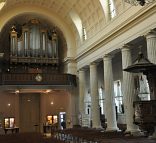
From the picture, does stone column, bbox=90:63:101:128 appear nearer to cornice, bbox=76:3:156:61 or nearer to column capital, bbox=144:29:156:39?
cornice, bbox=76:3:156:61

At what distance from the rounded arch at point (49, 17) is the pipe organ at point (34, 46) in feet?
4.07

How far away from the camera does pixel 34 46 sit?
85.8 feet

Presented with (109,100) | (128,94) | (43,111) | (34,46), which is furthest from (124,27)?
(43,111)

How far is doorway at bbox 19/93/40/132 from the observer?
28.9 m

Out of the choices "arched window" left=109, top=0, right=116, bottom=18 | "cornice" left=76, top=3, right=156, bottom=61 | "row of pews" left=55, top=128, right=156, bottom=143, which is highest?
"arched window" left=109, top=0, right=116, bottom=18

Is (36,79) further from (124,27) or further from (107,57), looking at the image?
(124,27)

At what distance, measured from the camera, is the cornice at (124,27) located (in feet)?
46.5

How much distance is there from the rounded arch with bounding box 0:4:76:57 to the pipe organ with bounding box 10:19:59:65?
1.24m

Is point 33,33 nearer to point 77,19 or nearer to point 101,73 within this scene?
point 77,19

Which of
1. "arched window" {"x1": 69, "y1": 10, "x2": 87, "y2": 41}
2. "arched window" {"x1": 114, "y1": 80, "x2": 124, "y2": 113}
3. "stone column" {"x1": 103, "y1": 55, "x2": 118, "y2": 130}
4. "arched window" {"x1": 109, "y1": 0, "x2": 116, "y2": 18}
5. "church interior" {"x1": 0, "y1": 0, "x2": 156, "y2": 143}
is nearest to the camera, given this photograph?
"church interior" {"x1": 0, "y1": 0, "x2": 156, "y2": 143}

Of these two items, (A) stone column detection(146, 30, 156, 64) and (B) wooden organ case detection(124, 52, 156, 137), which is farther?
(A) stone column detection(146, 30, 156, 64)

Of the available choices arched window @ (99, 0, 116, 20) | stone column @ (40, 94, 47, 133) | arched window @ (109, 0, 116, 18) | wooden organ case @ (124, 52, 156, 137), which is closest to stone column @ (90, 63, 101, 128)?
arched window @ (99, 0, 116, 20)

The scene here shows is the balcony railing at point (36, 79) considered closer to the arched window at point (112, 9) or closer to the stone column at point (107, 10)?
the stone column at point (107, 10)

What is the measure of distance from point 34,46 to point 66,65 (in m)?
3.48
